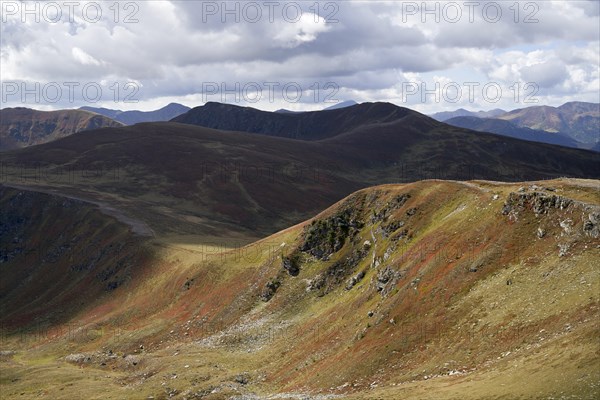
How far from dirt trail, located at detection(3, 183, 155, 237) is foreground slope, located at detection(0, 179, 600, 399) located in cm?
2485

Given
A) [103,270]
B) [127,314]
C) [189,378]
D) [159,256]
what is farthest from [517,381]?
[103,270]

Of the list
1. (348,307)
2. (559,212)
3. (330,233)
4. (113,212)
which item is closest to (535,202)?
(559,212)

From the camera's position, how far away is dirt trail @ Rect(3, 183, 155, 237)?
13088 cm

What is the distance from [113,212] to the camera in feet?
495

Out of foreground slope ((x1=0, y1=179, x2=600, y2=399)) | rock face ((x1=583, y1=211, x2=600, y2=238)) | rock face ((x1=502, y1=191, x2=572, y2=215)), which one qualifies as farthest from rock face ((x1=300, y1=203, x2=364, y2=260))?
rock face ((x1=583, y1=211, x2=600, y2=238))

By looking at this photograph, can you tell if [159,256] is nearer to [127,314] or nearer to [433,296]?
[127,314]

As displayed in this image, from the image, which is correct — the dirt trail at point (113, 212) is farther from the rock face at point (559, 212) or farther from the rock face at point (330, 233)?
the rock face at point (559, 212)

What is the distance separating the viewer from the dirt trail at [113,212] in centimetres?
13088

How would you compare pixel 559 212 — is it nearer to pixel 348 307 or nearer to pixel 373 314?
pixel 373 314

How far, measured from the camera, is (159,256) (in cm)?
11275

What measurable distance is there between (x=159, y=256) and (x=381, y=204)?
52540 millimetres

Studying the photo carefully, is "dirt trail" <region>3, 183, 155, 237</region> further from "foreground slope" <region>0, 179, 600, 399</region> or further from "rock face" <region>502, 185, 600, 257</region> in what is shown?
"rock face" <region>502, 185, 600, 257</region>

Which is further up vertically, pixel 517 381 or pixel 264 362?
pixel 517 381

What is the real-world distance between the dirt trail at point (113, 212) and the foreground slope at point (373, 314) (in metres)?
24.8
